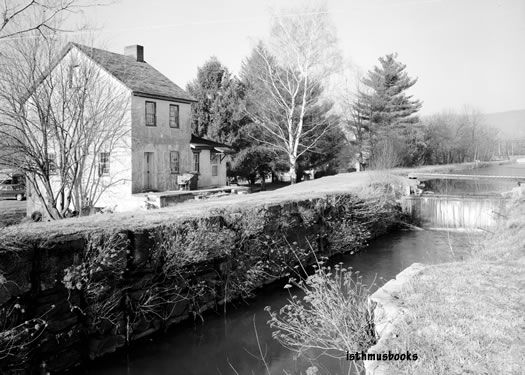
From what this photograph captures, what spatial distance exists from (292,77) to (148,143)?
1139cm

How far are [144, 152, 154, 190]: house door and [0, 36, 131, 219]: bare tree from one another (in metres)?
7.14

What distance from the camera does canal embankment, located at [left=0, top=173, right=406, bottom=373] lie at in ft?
21.3

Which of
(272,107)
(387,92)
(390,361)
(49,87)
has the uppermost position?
(387,92)

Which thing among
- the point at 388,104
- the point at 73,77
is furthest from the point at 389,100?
the point at 73,77

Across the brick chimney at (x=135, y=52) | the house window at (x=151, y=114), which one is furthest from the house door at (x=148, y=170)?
the brick chimney at (x=135, y=52)

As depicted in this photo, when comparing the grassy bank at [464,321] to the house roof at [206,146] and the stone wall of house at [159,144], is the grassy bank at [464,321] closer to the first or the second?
the stone wall of house at [159,144]

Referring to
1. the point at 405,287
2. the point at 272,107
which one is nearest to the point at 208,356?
the point at 405,287

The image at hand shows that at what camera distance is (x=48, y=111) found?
13.5 meters

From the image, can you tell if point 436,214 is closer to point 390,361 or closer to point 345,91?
point 390,361

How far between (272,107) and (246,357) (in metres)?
24.8

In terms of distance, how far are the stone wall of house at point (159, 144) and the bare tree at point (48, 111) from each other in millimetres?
6424

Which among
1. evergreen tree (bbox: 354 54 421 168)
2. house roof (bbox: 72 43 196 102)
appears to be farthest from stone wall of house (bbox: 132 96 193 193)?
evergreen tree (bbox: 354 54 421 168)

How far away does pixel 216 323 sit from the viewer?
378 inches

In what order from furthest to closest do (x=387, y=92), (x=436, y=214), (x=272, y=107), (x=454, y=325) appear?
(x=387, y=92) < (x=272, y=107) < (x=436, y=214) < (x=454, y=325)
